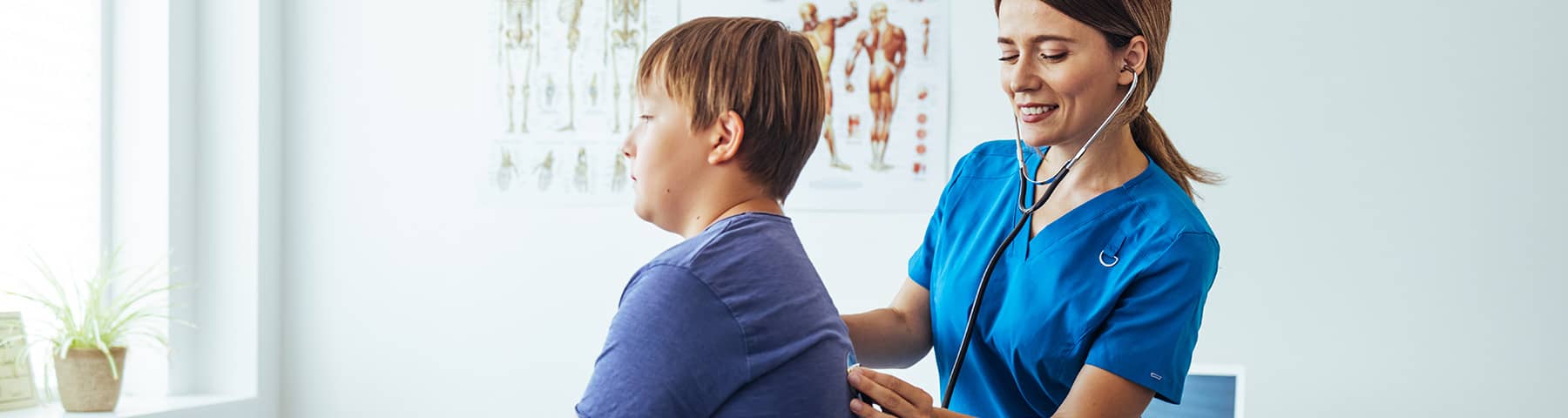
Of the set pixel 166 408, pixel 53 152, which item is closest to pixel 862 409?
pixel 166 408

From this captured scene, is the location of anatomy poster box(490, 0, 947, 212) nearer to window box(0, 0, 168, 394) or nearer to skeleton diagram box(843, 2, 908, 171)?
skeleton diagram box(843, 2, 908, 171)

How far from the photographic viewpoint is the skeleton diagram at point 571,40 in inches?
114

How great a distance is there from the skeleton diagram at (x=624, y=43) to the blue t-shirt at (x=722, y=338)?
1.95m

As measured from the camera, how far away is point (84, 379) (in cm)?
255

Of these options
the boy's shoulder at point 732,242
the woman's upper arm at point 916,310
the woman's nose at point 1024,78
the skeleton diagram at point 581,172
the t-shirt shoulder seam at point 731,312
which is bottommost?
the woman's upper arm at point 916,310

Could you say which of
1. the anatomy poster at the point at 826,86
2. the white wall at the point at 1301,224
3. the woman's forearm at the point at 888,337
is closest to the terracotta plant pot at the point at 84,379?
the white wall at the point at 1301,224

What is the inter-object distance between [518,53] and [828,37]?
0.74 m

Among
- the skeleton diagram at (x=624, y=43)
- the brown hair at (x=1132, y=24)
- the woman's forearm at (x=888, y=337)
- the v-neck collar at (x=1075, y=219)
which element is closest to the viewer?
the brown hair at (x=1132, y=24)

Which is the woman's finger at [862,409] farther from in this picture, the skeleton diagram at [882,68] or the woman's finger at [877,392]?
the skeleton diagram at [882,68]

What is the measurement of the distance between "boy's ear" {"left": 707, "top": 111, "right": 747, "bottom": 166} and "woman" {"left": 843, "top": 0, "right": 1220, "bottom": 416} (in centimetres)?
22

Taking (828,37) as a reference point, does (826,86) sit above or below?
below

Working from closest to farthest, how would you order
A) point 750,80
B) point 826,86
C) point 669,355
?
point 669,355
point 750,80
point 826,86

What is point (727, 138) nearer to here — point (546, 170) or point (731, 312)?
point (731, 312)

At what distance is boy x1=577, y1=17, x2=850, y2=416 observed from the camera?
880 mm
